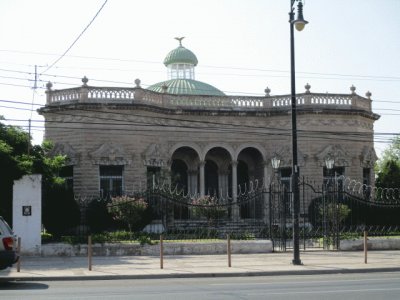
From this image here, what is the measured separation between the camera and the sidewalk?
1670cm

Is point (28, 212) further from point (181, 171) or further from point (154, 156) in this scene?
point (181, 171)

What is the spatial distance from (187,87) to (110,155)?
902 centimetres

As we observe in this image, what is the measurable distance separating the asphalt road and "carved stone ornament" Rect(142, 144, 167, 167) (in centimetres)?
1668

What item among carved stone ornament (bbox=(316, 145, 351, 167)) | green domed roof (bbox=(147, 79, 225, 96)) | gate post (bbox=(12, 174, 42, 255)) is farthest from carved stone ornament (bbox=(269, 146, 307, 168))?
gate post (bbox=(12, 174, 42, 255))

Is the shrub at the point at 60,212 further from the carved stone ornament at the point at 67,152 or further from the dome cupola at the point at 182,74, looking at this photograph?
the dome cupola at the point at 182,74

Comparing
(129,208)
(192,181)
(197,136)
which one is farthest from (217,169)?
(129,208)

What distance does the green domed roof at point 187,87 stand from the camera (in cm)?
3834

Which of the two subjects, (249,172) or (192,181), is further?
(249,172)

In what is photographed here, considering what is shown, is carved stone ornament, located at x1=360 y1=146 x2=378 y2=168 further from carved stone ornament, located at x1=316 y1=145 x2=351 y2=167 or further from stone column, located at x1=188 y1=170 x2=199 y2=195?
stone column, located at x1=188 y1=170 x2=199 y2=195

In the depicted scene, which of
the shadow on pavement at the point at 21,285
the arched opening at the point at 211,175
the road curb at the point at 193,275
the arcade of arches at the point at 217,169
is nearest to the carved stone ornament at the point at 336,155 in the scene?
the arcade of arches at the point at 217,169

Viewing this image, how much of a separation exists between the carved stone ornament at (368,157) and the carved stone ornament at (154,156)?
1123cm

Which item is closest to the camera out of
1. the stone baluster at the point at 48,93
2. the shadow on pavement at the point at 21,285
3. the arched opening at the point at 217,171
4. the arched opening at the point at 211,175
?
the shadow on pavement at the point at 21,285

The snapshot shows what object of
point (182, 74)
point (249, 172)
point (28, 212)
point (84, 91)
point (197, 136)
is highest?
point (182, 74)

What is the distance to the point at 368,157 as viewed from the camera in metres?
35.5
